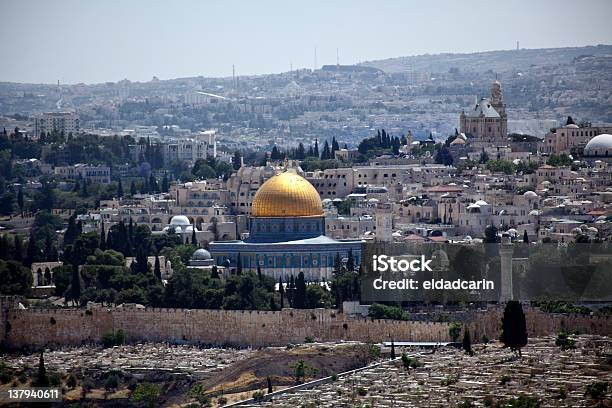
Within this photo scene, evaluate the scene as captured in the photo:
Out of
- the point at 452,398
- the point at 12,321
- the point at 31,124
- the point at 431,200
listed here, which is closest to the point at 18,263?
the point at 12,321

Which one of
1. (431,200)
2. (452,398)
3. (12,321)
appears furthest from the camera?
(431,200)

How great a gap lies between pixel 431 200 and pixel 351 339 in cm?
2638

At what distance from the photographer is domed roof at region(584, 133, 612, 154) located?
348ft

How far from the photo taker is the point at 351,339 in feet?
220

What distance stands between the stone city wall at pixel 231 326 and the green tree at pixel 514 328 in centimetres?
329

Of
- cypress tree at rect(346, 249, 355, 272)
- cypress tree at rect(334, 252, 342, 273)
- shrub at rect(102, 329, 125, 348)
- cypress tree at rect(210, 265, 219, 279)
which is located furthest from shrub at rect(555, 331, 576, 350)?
cypress tree at rect(210, 265, 219, 279)

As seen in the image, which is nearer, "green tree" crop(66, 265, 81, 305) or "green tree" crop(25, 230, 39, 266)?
"green tree" crop(66, 265, 81, 305)

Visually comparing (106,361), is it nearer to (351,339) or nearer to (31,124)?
(351,339)

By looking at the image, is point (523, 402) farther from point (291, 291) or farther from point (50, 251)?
point (50, 251)

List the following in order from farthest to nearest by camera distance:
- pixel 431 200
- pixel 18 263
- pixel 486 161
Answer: pixel 486 161, pixel 431 200, pixel 18 263

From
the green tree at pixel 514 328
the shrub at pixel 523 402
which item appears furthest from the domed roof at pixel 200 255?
the shrub at pixel 523 402

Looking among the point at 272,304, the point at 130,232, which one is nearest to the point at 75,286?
the point at 272,304

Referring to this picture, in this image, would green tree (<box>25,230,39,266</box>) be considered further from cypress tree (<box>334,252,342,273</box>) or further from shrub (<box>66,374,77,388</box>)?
shrub (<box>66,374,77,388</box>)

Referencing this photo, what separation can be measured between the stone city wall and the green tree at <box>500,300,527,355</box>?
3291mm
